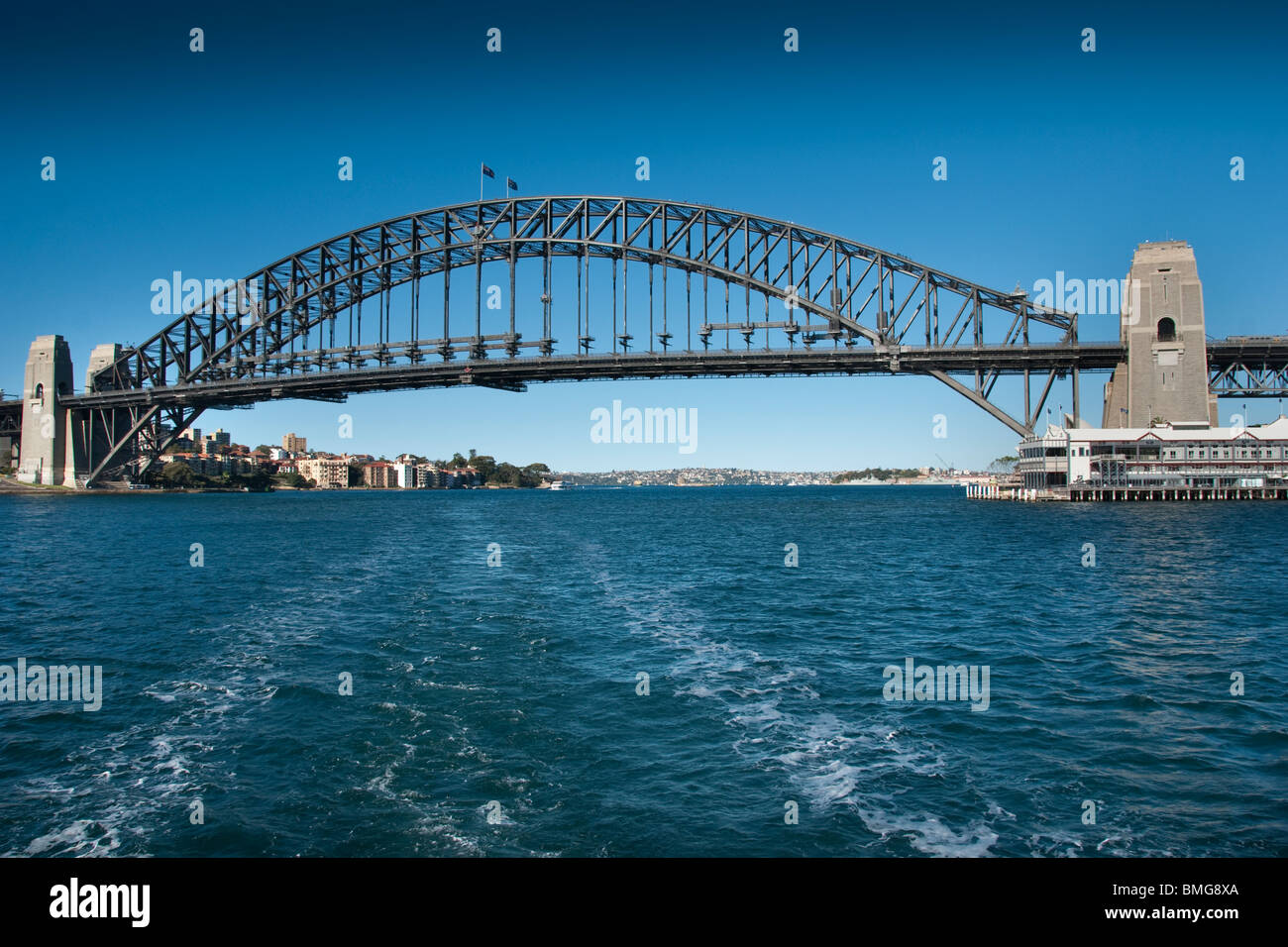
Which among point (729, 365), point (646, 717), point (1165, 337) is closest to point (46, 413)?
point (729, 365)

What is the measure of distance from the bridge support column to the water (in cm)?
8410

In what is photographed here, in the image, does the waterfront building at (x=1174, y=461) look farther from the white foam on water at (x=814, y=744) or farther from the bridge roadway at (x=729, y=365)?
the white foam on water at (x=814, y=744)

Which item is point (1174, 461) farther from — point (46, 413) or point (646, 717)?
point (46, 413)

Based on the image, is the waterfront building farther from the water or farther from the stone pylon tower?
the water

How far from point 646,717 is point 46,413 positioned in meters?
110

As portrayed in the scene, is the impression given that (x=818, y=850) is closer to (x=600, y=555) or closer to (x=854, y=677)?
(x=854, y=677)

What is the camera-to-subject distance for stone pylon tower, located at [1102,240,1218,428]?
227 ft

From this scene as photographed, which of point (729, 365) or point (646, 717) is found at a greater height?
point (729, 365)

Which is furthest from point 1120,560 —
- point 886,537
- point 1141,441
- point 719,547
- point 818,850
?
point 1141,441

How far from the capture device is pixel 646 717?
1202 cm

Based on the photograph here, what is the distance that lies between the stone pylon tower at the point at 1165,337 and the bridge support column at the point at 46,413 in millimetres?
120318

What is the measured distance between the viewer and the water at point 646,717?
8258 mm
